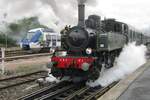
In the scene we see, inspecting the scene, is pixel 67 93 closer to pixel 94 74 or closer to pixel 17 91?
pixel 94 74

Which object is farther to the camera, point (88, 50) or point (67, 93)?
point (88, 50)

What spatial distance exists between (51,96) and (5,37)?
29229mm

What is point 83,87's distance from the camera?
39.3 ft

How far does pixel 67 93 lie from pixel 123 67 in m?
5.34

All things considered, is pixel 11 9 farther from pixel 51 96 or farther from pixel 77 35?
pixel 51 96

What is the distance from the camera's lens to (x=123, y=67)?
15688mm

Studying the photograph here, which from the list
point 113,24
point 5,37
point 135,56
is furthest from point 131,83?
point 5,37

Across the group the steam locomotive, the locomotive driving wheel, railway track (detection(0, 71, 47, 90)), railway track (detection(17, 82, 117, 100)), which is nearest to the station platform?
railway track (detection(17, 82, 117, 100))

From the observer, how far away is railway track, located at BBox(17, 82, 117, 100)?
9.92 meters

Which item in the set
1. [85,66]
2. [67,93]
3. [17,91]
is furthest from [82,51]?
[17,91]

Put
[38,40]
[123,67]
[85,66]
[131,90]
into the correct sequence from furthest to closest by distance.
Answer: [38,40] → [123,67] → [85,66] → [131,90]

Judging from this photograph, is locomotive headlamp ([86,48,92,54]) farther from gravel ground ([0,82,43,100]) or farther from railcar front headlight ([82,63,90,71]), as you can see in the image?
gravel ground ([0,82,43,100])

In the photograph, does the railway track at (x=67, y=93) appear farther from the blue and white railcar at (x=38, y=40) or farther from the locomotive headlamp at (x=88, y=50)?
the blue and white railcar at (x=38, y=40)

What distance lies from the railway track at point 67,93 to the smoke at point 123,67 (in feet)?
2.37
